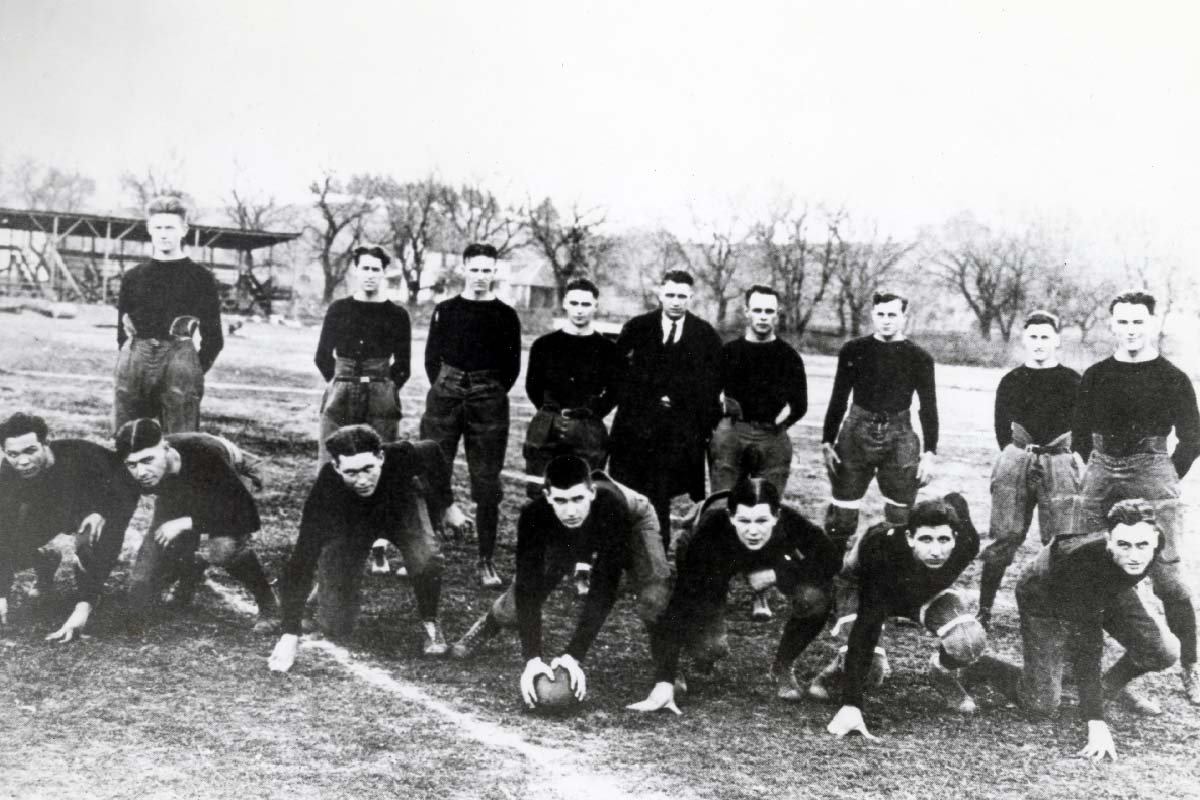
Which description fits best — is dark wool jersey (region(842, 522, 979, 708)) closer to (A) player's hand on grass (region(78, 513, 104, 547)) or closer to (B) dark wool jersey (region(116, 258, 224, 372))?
(A) player's hand on grass (region(78, 513, 104, 547))

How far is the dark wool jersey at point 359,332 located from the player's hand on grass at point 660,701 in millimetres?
1886

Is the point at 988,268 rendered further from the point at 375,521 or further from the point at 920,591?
the point at 375,521

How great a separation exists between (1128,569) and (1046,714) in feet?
1.70

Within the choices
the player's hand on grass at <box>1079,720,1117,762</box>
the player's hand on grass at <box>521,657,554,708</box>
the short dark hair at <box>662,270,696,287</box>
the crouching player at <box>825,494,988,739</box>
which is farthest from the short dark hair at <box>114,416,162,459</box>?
the player's hand on grass at <box>1079,720,1117,762</box>

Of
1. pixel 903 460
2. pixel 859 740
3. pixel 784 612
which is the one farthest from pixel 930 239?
pixel 859 740

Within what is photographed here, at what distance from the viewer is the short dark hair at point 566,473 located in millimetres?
2916

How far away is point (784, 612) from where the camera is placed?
3.91 m

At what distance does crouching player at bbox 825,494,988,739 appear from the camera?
2.91m

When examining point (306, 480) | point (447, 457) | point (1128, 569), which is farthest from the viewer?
point (306, 480)

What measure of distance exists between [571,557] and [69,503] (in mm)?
1720

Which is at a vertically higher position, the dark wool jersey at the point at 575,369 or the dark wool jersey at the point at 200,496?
Answer: the dark wool jersey at the point at 575,369

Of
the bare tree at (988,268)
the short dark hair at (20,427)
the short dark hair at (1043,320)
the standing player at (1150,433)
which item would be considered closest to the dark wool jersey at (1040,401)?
the short dark hair at (1043,320)

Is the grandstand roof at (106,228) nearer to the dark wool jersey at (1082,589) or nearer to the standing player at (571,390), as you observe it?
the standing player at (571,390)

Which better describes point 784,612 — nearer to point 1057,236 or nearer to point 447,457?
point 447,457
